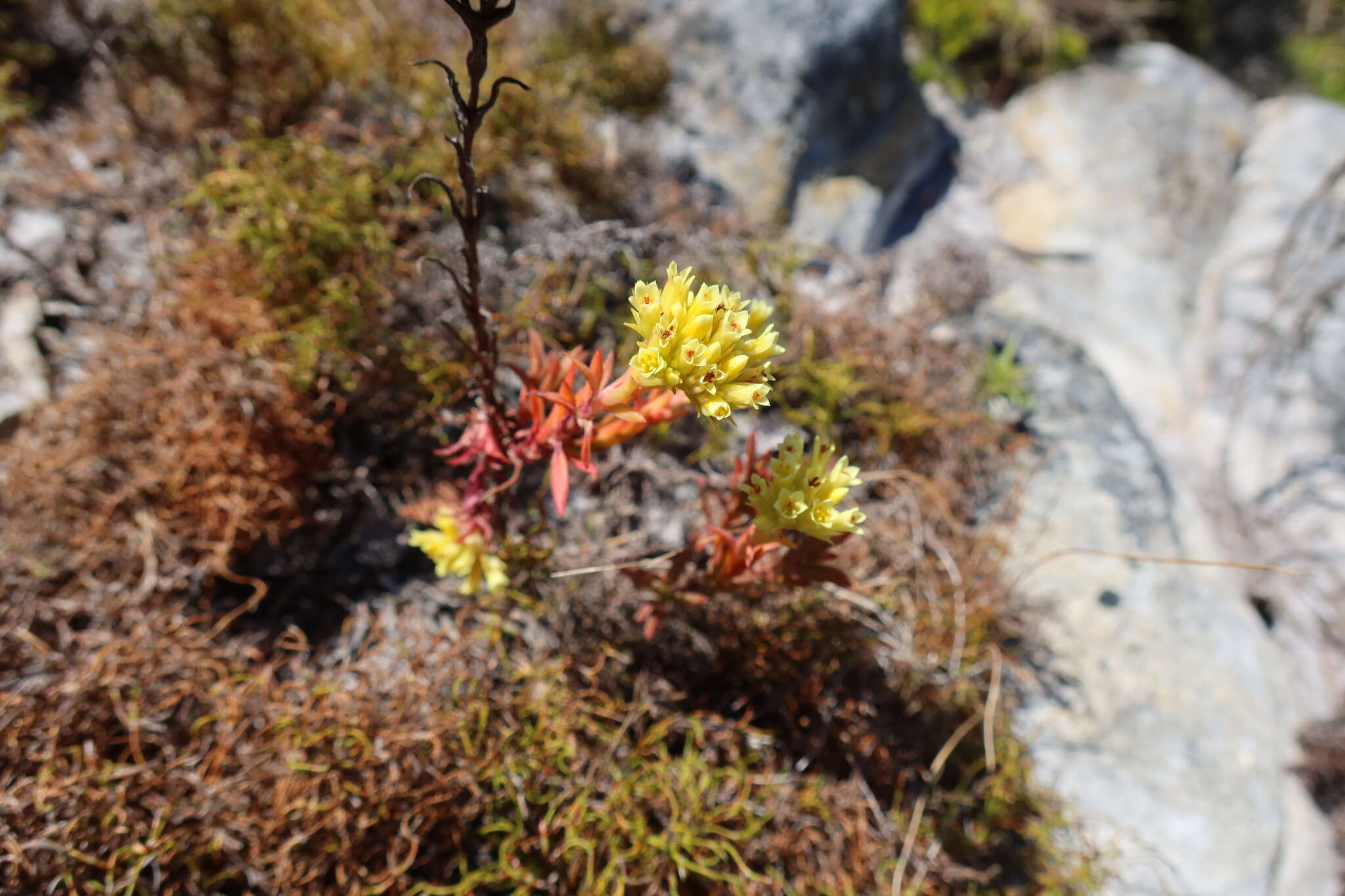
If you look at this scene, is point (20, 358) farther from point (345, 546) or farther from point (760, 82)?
point (760, 82)

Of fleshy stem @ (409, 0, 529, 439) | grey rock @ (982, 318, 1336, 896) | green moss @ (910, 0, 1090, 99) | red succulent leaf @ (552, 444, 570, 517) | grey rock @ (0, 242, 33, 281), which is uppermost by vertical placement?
green moss @ (910, 0, 1090, 99)

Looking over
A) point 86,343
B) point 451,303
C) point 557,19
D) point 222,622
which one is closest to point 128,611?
point 222,622

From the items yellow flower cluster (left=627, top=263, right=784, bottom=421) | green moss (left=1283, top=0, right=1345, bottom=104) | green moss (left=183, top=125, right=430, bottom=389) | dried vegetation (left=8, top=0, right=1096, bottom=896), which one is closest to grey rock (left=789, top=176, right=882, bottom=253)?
dried vegetation (left=8, top=0, right=1096, bottom=896)

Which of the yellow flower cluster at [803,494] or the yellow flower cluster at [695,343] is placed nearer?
the yellow flower cluster at [695,343]

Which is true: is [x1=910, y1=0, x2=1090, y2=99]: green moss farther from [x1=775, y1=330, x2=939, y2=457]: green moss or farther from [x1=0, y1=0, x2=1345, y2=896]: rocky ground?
[x1=775, y1=330, x2=939, y2=457]: green moss

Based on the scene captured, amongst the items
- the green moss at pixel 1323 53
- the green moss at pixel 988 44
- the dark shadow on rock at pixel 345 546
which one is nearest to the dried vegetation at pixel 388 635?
the dark shadow on rock at pixel 345 546

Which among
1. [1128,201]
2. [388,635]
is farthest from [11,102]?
[1128,201]

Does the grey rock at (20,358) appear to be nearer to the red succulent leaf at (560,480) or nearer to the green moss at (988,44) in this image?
the red succulent leaf at (560,480)
